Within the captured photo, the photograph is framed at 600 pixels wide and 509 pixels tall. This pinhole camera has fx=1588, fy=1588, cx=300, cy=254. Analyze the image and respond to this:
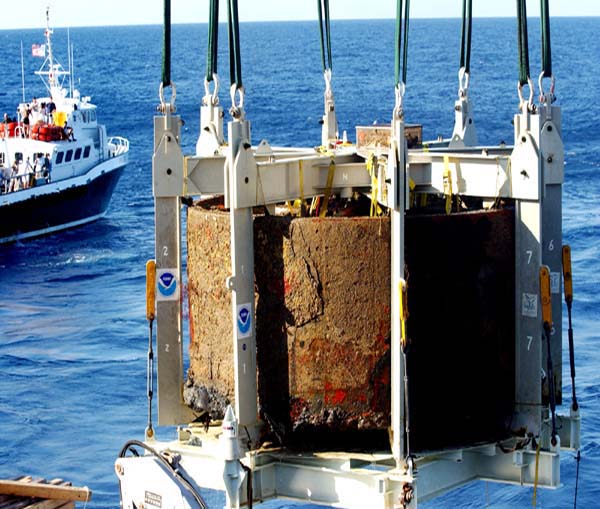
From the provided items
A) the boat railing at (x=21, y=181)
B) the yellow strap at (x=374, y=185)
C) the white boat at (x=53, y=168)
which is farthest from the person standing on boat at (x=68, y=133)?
the yellow strap at (x=374, y=185)

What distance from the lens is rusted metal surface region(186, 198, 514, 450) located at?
1723 cm

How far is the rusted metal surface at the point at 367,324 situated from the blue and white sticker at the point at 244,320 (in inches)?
9.7

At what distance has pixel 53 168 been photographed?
263 feet

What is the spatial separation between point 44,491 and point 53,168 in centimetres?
6145

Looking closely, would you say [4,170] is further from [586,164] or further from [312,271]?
[312,271]

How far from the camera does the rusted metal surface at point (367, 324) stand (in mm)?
17234

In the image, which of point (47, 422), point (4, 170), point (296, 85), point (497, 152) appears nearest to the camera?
point (497, 152)

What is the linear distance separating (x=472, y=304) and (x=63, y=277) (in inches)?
1997

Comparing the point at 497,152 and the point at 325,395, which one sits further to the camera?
the point at 497,152

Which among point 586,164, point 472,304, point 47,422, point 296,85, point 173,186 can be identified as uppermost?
point 296,85

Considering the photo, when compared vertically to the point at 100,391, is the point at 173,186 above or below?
above

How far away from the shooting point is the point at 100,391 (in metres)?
42.9

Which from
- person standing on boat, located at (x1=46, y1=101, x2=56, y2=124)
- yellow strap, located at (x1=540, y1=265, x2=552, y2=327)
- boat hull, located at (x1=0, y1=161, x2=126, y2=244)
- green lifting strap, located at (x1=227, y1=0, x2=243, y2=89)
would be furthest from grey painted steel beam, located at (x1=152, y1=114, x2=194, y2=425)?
person standing on boat, located at (x1=46, y1=101, x2=56, y2=124)

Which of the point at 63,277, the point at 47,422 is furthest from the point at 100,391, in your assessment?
the point at 63,277
